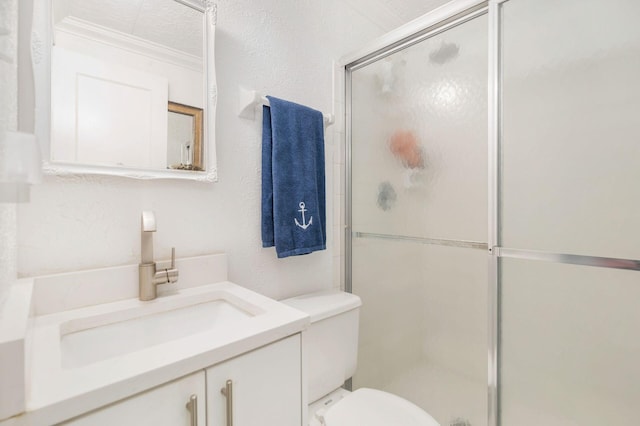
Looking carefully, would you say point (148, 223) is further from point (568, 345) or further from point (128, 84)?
point (568, 345)

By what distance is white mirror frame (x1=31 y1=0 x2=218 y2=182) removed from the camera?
791 millimetres

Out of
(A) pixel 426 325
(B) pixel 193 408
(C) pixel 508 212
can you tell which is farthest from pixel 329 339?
(C) pixel 508 212

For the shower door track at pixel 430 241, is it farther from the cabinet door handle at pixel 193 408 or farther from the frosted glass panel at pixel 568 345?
the cabinet door handle at pixel 193 408

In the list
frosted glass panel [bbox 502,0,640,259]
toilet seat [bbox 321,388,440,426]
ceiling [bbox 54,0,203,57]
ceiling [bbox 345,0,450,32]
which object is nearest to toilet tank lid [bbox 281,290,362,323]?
toilet seat [bbox 321,388,440,426]

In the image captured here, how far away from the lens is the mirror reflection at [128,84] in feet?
2.74

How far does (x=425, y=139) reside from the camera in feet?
4.30

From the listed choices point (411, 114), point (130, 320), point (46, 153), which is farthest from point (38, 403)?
point (411, 114)

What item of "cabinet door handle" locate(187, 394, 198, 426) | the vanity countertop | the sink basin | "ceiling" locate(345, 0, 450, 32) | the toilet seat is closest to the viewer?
the vanity countertop

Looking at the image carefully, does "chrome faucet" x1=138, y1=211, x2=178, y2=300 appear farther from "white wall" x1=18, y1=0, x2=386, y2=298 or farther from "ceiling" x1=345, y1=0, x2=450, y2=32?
"ceiling" x1=345, y1=0, x2=450, y2=32

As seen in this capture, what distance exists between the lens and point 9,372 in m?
0.38

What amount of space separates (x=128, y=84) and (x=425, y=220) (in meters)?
1.19

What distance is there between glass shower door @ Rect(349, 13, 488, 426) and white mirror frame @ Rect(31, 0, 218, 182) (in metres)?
0.76

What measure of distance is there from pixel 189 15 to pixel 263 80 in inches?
13.0

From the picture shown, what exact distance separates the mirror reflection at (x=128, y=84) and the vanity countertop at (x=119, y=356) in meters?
0.42
